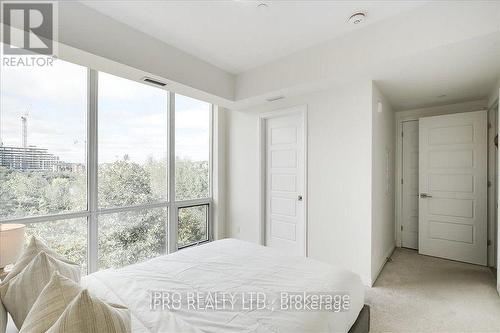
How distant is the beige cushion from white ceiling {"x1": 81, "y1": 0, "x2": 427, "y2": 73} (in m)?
2.17

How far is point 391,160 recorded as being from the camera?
3.99 meters

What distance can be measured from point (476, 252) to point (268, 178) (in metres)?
3.12

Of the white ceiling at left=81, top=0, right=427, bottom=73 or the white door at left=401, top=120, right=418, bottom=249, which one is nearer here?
the white ceiling at left=81, top=0, right=427, bottom=73

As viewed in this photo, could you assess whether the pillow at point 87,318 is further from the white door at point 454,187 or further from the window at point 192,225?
the white door at point 454,187

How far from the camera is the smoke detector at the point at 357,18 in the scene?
2.15 meters

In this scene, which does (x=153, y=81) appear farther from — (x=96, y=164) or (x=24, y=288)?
(x=24, y=288)

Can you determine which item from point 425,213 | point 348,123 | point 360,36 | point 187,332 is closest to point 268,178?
point 348,123

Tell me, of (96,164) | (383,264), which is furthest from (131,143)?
(383,264)

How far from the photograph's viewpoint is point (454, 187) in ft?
11.7

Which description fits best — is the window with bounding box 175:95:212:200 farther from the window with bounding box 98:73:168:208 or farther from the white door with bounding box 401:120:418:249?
the white door with bounding box 401:120:418:249

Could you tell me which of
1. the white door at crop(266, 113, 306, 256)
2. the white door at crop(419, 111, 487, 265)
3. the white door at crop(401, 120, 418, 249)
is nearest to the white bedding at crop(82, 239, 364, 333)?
the white door at crop(266, 113, 306, 256)

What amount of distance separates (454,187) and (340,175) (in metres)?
2.04

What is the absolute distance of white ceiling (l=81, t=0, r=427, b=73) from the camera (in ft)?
6.77

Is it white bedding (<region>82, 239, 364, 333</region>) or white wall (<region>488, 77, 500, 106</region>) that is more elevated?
white wall (<region>488, 77, 500, 106</region>)
